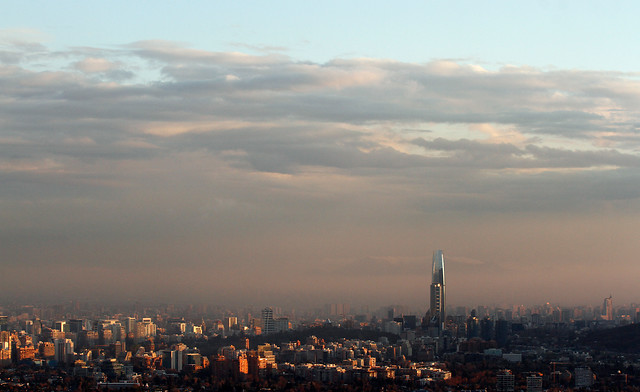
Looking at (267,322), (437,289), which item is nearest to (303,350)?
(267,322)

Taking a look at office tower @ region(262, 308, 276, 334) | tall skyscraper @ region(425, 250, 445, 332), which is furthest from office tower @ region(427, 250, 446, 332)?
office tower @ region(262, 308, 276, 334)

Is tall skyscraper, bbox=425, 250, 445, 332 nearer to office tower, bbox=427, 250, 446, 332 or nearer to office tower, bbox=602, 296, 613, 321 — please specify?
office tower, bbox=427, 250, 446, 332

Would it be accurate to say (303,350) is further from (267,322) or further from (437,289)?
(437,289)

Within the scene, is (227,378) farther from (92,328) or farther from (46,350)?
(92,328)

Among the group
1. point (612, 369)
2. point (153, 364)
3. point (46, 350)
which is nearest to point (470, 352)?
point (612, 369)

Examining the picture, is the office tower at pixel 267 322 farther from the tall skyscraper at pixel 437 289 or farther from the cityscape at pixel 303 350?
the tall skyscraper at pixel 437 289

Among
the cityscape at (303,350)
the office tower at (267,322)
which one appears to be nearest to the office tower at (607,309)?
the cityscape at (303,350)
